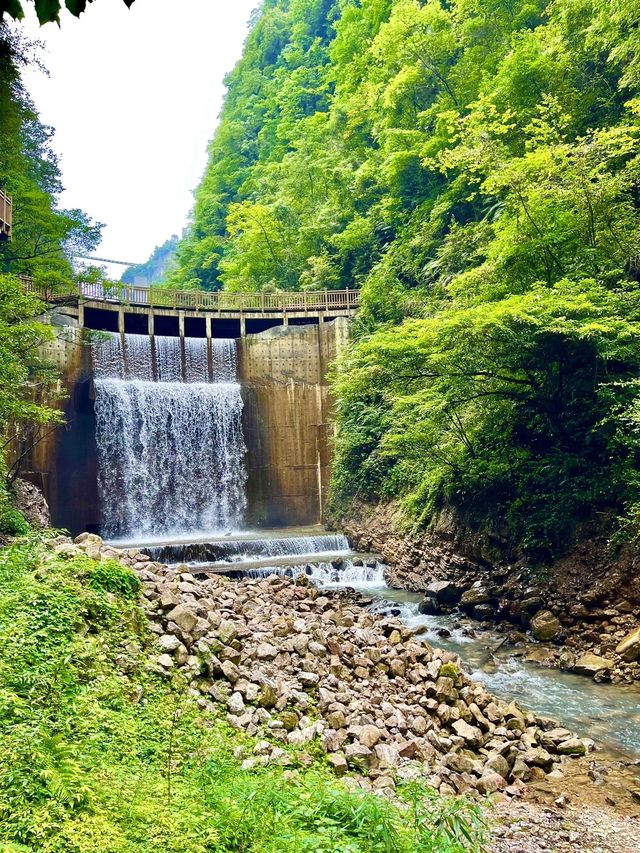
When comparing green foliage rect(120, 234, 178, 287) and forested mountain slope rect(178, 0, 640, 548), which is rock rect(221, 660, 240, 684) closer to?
forested mountain slope rect(178, 0, 640, 548)

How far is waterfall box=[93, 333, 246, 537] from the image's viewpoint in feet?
61.3

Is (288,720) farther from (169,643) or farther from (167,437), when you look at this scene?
(167,437)

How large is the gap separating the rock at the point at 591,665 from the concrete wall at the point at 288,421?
42.5 ft

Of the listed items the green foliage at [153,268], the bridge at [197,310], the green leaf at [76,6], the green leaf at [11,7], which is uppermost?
A: the green foliage at [153,268]

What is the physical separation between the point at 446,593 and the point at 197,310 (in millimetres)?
14959

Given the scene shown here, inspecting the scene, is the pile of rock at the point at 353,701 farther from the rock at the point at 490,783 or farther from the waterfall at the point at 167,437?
the waterfall at the point at 167,437

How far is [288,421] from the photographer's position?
817 inches

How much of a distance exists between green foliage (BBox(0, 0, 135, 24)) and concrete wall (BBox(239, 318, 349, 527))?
18931 millimetres

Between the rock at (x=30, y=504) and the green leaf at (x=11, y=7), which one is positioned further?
the rock at (x=30, y=504)

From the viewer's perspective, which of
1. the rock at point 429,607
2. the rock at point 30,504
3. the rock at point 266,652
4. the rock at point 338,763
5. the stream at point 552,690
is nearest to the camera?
the rock at point 338,763

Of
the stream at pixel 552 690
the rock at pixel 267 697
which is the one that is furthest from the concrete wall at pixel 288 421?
the rock at pixel 267 697

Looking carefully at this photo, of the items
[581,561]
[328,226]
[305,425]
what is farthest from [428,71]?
[581,561]

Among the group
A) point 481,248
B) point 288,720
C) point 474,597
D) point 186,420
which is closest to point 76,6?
point 288,720

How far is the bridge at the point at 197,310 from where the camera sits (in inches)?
806
